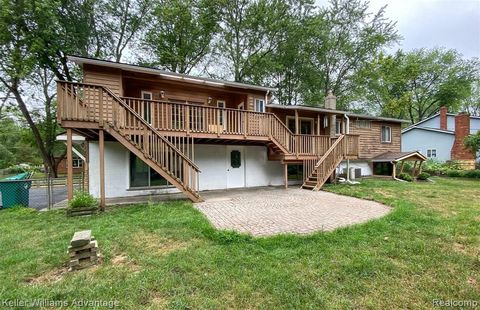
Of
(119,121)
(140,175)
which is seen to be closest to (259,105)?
(140,175)

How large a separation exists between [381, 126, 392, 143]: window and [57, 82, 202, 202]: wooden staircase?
15239mm

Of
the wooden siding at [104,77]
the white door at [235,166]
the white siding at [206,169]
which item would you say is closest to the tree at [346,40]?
the white siding at [206,169]

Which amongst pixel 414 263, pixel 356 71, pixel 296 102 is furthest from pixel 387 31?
pixel 414 263

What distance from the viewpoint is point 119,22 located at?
54.0 ft

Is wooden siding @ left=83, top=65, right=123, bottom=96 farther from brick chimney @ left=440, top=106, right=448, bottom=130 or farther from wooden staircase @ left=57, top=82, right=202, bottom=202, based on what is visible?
brick chimney @ left=440, top=106, right=448, bottom=130

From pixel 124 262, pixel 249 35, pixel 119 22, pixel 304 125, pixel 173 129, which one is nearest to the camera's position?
pixel 124 262

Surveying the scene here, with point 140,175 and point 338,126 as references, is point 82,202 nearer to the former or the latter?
point 140,175

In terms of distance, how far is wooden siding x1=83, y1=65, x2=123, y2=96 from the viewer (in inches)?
329

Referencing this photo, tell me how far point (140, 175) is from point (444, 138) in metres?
25.7

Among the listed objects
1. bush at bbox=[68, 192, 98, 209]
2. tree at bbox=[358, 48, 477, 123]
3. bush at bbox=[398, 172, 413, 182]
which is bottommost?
bush at bbox=[398, 172, 413, 182]

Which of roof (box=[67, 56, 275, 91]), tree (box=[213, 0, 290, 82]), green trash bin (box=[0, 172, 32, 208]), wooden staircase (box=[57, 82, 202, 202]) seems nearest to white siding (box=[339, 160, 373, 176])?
roof (box=[67, 56, 275, 91])

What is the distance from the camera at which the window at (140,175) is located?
31.0 feet

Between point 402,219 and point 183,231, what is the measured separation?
17.2 ft

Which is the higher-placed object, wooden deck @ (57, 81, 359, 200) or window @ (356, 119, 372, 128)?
window @ (356, 119, 372, 128)
